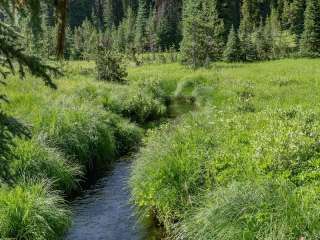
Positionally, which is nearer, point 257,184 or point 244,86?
point 257,184

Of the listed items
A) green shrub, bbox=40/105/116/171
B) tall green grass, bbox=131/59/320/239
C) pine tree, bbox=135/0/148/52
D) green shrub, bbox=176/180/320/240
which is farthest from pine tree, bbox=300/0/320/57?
green shrub, bbox=176/180/320/240

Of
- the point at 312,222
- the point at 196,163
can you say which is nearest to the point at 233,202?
the point at 312,222

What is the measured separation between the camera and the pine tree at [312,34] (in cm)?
6849

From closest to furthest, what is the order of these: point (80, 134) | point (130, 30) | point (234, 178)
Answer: point (234, 178) → point (80, 134) → point (130, 30)

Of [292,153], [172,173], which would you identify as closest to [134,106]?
[172,173]

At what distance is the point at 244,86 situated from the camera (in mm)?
30578

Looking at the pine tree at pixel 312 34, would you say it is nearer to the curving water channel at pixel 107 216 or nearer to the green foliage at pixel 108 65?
the green foliage at pixel 108 65

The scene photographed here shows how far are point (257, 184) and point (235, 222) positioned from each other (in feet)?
2.97

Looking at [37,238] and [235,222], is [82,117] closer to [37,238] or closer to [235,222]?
[37,238]

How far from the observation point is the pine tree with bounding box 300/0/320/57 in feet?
225

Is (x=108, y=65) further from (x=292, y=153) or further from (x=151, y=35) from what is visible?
(x=151, y=35)

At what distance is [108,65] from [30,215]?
23008 mm

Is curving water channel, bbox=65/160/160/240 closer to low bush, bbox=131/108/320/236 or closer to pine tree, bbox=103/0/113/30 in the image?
low bush, bbox=131/108/320/236

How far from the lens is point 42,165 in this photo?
470 inches
